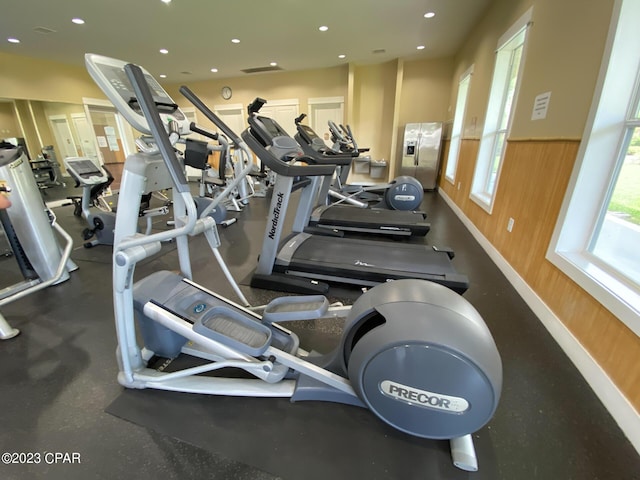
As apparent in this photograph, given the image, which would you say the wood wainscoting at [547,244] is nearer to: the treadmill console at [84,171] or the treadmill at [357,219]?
the treadmill at [357,219]

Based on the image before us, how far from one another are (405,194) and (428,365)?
3.70 m

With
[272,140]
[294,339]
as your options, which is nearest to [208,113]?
[272,140]

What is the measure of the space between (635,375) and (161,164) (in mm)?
2406

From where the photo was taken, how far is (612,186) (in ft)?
5.49

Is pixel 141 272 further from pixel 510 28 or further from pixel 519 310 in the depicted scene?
pixel 510 28

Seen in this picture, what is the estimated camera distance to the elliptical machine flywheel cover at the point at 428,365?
964 mm

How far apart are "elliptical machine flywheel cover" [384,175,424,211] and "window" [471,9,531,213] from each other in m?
0.76

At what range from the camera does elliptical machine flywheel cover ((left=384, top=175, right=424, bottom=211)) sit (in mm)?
4316

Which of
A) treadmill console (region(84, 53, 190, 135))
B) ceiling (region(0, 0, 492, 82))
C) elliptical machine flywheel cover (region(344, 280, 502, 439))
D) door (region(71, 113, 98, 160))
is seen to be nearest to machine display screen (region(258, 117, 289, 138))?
treadmill console (region(84, 53, 190, 135))

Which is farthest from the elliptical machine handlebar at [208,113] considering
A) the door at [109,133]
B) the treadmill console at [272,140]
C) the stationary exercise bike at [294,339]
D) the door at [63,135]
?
the door at [63,135]

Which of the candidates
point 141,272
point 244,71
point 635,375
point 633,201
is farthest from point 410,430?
point 244,71

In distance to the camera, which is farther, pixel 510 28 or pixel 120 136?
pixel 120 136

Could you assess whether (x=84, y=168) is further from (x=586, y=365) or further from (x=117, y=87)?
(x=586, y=365)

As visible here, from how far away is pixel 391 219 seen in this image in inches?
143
